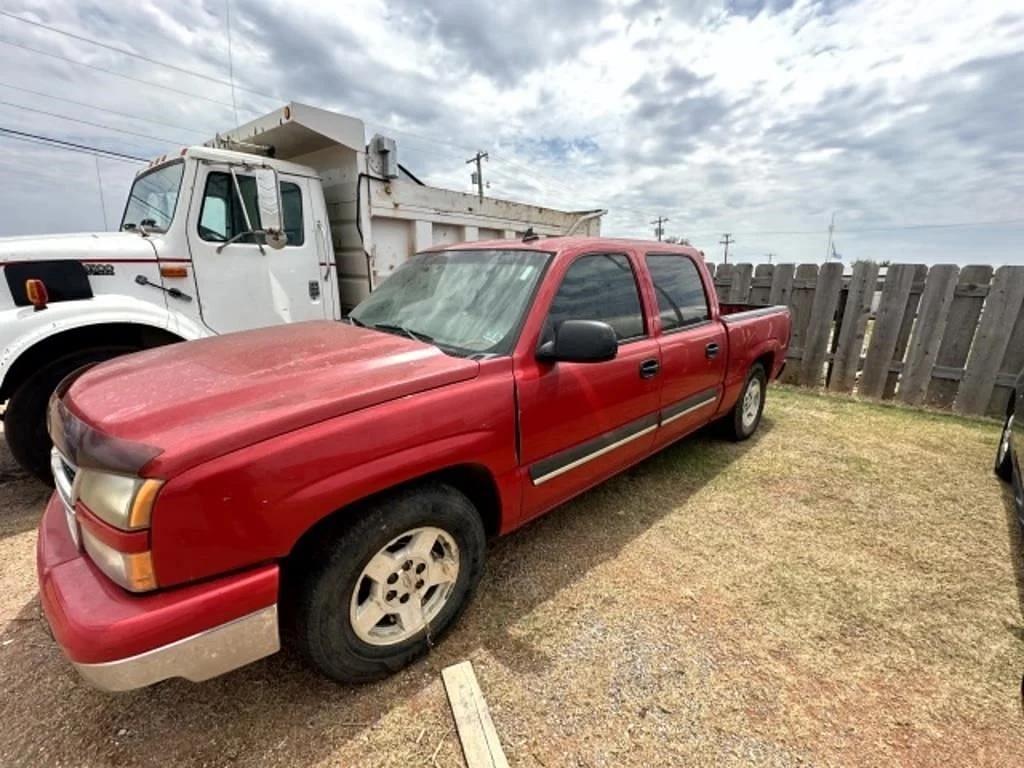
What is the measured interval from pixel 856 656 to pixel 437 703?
1.87 m

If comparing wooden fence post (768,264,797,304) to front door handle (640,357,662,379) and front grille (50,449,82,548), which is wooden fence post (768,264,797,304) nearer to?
front door handle (640,357,662,379)

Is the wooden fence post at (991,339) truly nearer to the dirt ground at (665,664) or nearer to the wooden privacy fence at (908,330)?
the wooden privacy fence at (908,330)

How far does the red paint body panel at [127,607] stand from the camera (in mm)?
1370

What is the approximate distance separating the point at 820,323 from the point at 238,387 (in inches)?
289

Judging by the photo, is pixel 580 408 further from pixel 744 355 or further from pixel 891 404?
pixel 891 404

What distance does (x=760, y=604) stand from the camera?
2.48 m

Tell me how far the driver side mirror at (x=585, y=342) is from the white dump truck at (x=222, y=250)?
10.3 feet

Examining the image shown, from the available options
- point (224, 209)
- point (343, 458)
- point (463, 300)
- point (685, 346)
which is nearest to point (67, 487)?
point (343, 458)

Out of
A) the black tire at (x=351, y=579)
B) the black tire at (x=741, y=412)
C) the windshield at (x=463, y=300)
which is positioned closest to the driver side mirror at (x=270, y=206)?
the windshield at (x=463, y=300)

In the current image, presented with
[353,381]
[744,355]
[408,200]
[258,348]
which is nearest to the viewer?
[353,381]

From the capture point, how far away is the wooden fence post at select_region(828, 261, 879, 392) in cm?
625

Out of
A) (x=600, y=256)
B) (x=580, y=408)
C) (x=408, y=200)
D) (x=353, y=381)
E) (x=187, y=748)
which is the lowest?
(x=187, y=748)

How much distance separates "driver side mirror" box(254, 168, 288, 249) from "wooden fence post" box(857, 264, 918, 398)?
7.05 metres

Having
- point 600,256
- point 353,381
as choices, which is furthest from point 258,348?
point 600,256
